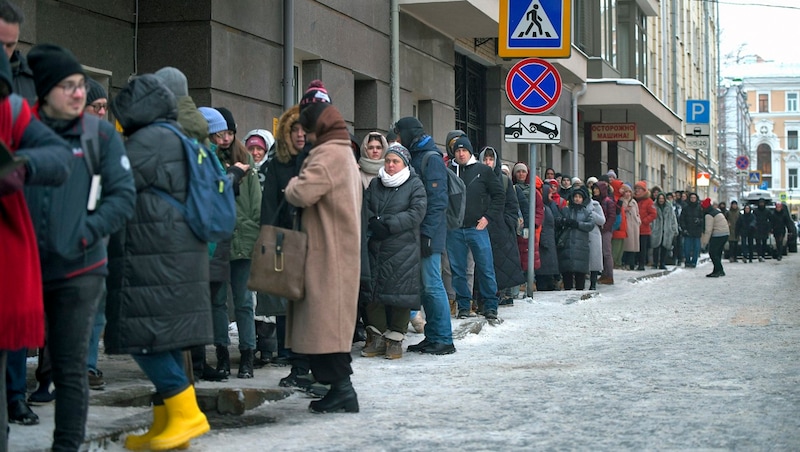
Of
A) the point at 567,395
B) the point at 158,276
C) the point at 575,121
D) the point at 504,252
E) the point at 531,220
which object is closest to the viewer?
the point at 158,276

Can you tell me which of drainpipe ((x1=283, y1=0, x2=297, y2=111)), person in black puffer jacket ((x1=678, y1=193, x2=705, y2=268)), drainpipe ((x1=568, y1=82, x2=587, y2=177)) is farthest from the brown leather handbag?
drainpipe ((x1=568, y1=82, x2=587, y2=177))

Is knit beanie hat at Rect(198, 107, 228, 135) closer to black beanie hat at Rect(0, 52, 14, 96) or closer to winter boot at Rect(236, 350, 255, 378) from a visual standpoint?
winter boot at Rect(236, 350, 255, 378)

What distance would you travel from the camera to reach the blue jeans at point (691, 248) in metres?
28.3

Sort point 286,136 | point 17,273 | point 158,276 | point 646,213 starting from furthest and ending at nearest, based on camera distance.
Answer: point 646,213
point 286,136
point 158,276
point 17,273

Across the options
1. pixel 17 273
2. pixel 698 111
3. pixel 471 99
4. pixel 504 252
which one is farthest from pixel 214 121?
pixel 698 111

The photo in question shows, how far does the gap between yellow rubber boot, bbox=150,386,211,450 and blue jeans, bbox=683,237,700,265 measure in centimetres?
2360

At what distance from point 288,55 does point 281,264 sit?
7.48m

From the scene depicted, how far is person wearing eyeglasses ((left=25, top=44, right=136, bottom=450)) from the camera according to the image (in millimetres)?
4918

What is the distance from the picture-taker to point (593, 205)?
61.6ft

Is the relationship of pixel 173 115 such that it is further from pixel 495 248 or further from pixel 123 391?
pixel 495 248

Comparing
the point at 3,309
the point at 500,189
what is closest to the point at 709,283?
the point at 500,189

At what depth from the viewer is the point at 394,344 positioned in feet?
31.3

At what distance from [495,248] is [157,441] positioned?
7.92 meters

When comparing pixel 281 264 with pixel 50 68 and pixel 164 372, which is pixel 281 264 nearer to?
pixel 164 372
